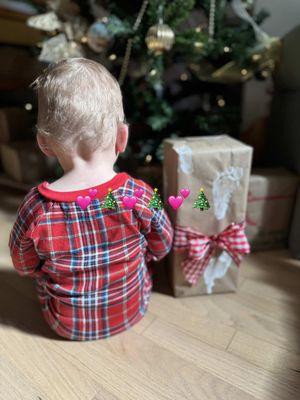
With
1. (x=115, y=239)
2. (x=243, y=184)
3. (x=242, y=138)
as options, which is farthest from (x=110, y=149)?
(x=242, y=138)

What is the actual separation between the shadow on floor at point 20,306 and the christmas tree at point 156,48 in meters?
0.52

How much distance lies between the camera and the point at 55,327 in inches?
26.9

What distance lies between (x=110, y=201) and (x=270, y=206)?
24.2 inches

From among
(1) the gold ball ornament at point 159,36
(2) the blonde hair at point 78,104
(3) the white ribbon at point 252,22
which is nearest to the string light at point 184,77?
(3) the white ribbon at point 252,22

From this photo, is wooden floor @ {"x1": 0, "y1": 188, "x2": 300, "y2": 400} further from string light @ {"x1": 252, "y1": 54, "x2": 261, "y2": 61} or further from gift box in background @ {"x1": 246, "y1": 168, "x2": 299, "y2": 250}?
string light @ {"x1": 252, "y1": 54, "x2": 261, "y2": 61}

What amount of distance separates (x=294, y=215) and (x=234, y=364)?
1.69 ft

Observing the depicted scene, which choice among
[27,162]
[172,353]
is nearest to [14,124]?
[27,162]

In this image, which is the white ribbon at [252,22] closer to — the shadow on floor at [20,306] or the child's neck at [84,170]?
the child's neck at [84,170]

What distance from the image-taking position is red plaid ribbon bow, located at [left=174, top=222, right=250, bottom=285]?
2.37 feet

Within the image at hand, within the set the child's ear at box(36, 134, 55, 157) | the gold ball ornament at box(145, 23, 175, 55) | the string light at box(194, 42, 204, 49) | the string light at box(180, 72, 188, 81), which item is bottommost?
the child's ear at box(36, 134, 55, 157)

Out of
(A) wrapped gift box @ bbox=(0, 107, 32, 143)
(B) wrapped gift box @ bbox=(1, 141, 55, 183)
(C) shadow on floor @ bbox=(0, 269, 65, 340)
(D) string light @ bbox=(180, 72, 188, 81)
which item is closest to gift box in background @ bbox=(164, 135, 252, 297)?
(C) shadow on floor @ bbox=(0, 269, 65, 340)

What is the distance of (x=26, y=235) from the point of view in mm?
564

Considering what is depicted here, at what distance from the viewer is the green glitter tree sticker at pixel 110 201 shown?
51 centimetres

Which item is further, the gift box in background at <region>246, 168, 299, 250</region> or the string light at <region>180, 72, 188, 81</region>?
the string light at <region>180, 72, 188, 81</region>
